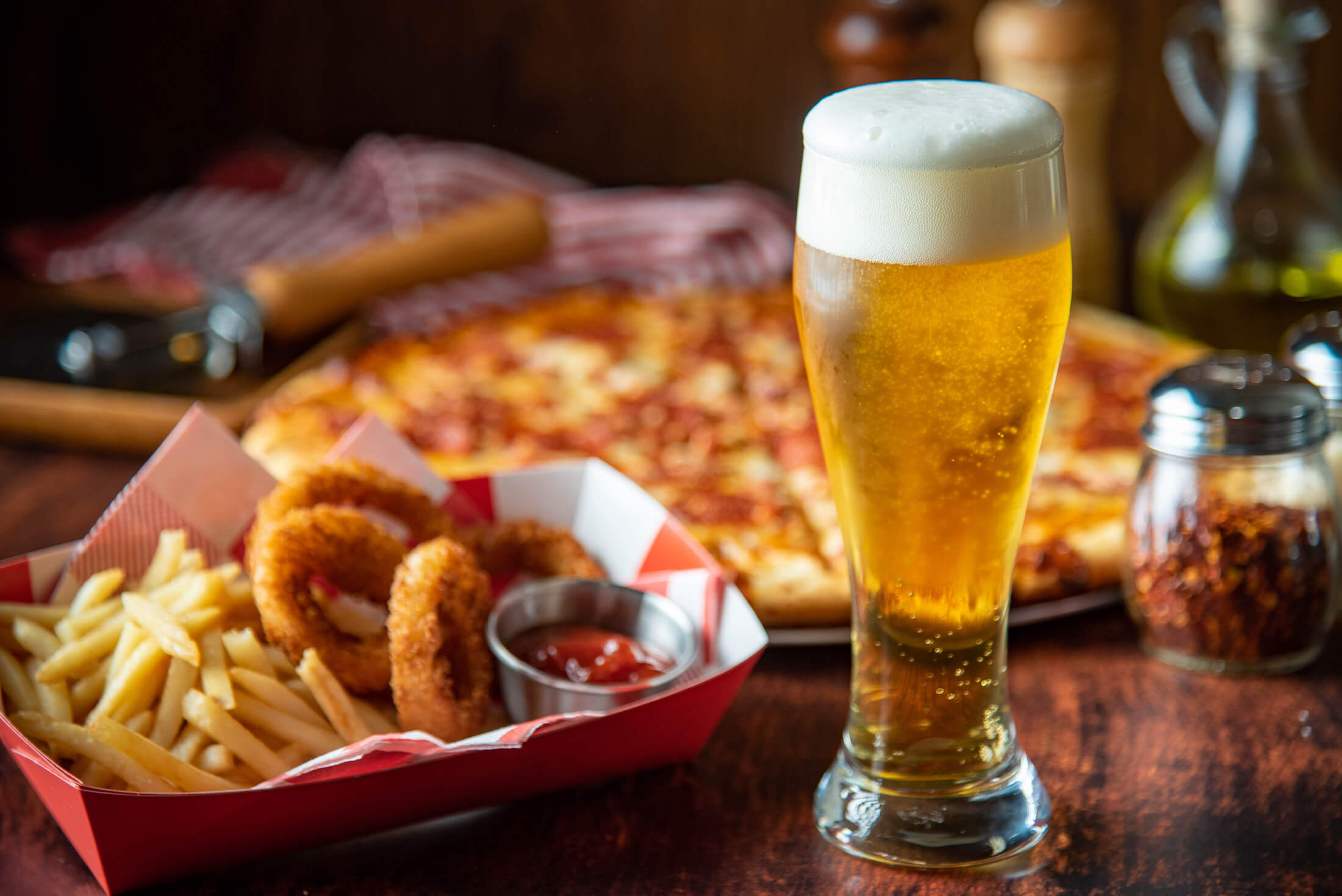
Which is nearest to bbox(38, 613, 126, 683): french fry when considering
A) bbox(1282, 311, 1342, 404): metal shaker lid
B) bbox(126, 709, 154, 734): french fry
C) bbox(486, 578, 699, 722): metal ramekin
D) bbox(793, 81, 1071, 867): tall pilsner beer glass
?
bbox(126, 709, 154, 734): french fry

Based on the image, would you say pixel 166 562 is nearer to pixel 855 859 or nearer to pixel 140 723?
pixel 140 723

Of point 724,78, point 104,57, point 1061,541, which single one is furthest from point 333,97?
point 1061,541

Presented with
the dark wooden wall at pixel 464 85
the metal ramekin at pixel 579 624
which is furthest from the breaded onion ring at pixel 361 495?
the dark wooden wall at pixel 464 85

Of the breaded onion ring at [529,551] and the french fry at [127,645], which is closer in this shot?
the french fry at [127,645]

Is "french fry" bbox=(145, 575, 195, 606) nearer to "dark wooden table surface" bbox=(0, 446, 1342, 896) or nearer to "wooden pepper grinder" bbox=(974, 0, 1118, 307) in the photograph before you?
"dark wooden table surface" bbox=(0, 446, 1342, 896)

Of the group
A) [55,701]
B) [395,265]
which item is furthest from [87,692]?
[395,265]

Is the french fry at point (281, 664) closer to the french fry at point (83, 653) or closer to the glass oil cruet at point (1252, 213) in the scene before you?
the french fry at point (83, 653)

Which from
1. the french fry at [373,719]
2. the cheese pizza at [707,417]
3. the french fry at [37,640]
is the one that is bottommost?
the cheese pizza at [707,417]

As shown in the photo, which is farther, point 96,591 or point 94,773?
point 96,591
